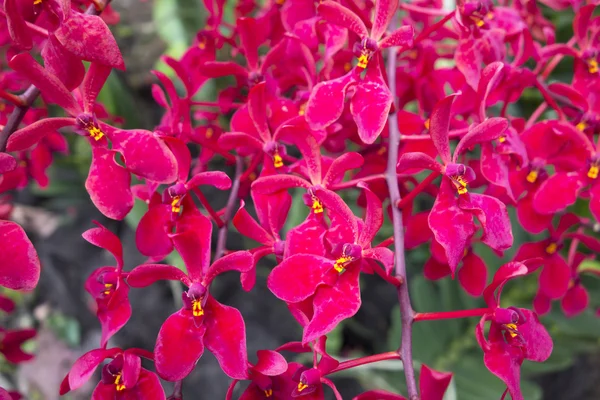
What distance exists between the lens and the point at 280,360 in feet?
1.25

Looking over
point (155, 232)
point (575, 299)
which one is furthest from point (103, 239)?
point (575, 299)


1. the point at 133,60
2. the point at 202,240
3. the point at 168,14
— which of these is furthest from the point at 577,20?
the point at 133,60

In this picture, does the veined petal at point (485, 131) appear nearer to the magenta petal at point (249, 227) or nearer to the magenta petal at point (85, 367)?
the magenta petal at point (249, 227)

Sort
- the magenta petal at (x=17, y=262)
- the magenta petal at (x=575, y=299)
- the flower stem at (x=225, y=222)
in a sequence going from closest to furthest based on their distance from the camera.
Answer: the magenta petal at (x=17, y=262)
the flower stem at (x=225, y=222)
the magenta petal at (x=575, y=299)

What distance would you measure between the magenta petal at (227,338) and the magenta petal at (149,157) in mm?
99

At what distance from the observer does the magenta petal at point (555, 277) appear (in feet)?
1.72

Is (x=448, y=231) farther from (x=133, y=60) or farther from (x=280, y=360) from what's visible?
(x=133, y=60)

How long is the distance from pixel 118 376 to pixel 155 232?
110 mm

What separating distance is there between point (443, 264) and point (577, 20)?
285 millimetres

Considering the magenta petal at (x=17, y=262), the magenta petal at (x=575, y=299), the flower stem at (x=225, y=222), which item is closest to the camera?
the magenta petal at (x=17, y=262)

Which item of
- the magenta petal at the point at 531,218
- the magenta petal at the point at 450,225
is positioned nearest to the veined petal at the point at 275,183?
the magenta petal at the point at 450,225

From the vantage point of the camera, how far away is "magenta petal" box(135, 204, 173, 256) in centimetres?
42

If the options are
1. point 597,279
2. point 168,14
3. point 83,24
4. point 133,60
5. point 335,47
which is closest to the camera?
point 83,24

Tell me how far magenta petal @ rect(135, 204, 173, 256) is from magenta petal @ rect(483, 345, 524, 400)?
0.25 m
